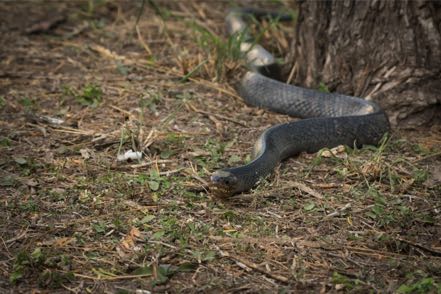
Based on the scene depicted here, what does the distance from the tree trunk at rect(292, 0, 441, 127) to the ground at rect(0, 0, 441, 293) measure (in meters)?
0.28

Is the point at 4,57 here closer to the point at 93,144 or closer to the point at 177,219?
the point at 93,144

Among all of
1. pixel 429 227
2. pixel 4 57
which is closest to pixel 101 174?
pixel 429 227

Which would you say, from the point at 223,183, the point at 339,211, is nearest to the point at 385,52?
the point at 339,211

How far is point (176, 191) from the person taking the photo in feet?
15.4

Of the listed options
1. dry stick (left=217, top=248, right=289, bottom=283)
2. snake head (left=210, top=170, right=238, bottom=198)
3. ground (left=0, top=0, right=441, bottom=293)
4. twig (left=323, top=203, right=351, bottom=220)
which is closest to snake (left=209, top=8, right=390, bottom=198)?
snake head (left=210, top=170, right=238, bottom=198)

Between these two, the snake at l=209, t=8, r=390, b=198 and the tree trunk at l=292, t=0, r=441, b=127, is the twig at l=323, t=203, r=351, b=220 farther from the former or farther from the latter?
the tree trunk at l=292, t=0, r=441, b=127

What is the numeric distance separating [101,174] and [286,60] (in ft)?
8.96

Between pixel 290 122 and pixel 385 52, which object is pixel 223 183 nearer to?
pixel 290 122

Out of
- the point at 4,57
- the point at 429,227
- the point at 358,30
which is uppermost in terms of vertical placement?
the point at 358,30

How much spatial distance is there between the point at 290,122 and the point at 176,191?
4.39 ft

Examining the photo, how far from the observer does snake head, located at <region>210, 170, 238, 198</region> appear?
452 cm

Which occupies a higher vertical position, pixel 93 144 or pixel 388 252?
pixel 388 252

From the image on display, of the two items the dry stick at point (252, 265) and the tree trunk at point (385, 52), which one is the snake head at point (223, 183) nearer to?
the dry stick at point (252, 265)

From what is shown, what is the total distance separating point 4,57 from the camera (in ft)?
22.7
